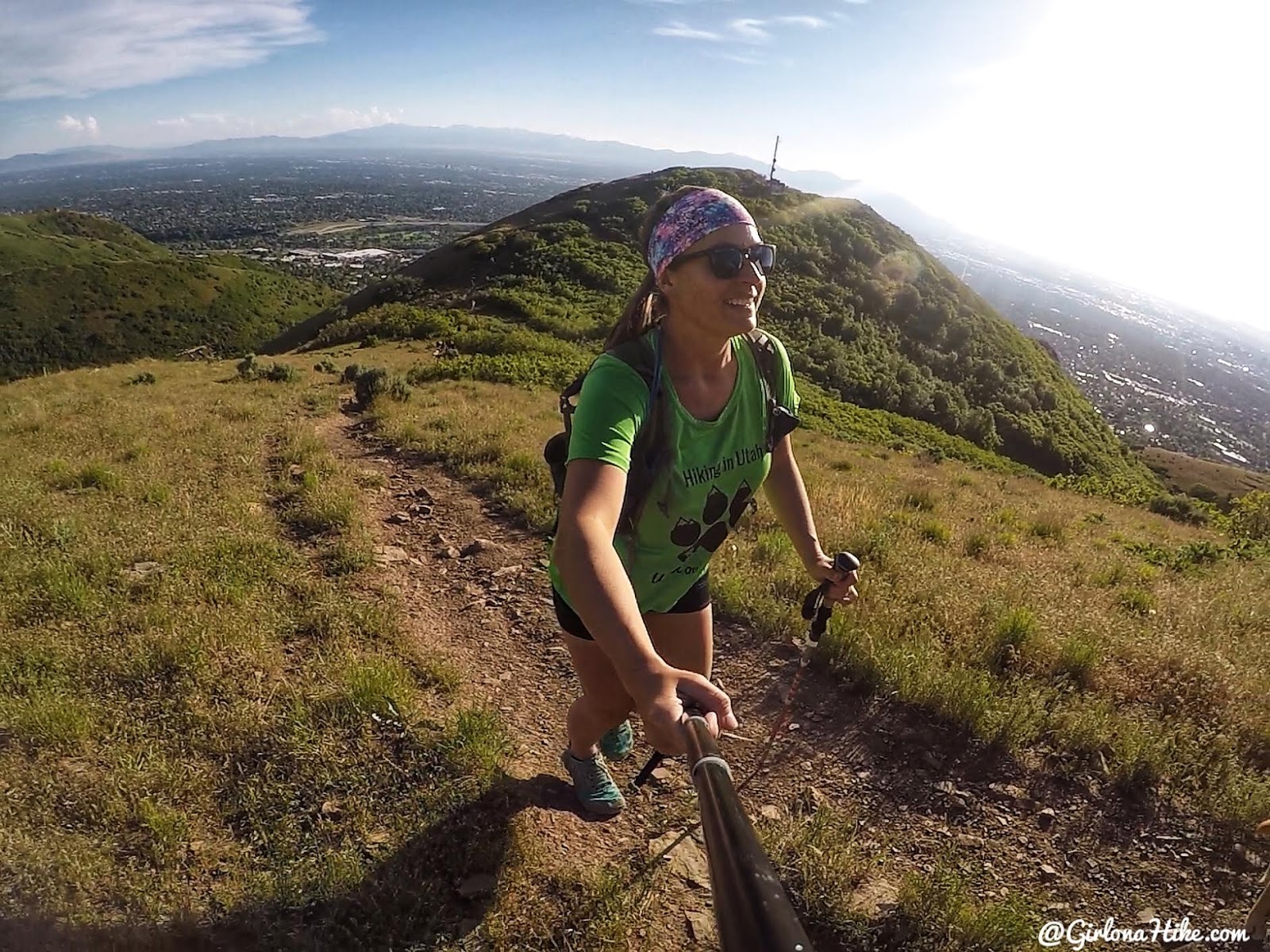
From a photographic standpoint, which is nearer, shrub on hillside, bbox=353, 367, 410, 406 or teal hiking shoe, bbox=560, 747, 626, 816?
teal hiking shoe, bbox=560, 747, 626, 816

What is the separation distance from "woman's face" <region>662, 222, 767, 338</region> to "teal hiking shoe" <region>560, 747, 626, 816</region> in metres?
2.21

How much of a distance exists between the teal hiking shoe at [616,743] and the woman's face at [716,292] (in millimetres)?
2361

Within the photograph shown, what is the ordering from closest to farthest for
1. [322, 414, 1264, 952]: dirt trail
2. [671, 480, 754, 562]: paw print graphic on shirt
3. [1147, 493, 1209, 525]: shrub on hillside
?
[671, 480, 754, 562]: paw print graphic on shirt → [322, 414, 1264, 952]: dirt trail → [1147, 493, 1209, 525]: shrub on hillside

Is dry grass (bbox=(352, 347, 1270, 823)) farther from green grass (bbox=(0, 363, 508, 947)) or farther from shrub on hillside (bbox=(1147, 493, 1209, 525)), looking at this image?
→ shrub on hillside (bbox=(1147, 493, 1209, 525))

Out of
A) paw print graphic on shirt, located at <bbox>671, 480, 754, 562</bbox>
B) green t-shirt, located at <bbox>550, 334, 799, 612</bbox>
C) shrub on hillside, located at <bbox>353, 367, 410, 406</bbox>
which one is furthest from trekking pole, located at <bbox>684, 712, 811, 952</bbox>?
shrub on hillside, located at <bbox>353, 367, 410, 406</bbox>

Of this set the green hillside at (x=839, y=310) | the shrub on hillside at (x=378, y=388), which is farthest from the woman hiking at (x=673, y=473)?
the green hillside at (x=839, y=310)

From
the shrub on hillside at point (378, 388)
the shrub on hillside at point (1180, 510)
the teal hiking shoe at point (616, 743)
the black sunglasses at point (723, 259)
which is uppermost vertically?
the black sunglasses at point (723, 259)

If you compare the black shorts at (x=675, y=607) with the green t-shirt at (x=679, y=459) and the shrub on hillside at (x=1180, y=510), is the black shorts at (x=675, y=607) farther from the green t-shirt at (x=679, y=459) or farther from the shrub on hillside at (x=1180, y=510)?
the shrub on hillside at (x=1180, y=510)

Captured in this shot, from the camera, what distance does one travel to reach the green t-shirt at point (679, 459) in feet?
6.14

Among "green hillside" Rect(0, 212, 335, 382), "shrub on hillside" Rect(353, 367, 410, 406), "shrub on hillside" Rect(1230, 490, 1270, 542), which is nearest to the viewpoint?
"shrub on hillside" Rect(1230, 490, 1270, 542)

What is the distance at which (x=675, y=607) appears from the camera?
2781 millimetres

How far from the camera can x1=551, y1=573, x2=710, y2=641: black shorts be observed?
258 centimetres

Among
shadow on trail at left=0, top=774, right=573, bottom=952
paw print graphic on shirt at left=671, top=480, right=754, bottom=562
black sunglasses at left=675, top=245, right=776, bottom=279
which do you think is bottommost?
shadow on trail at left=0, top=774, right=573, bottom=952

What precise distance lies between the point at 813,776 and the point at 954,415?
1360 inches
